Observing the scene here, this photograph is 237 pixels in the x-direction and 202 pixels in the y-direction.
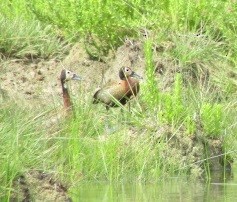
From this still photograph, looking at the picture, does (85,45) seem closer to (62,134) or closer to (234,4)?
(234,4)

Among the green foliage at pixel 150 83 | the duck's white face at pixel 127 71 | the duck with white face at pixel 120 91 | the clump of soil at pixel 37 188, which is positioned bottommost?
the duck with white face at pixel 120 91

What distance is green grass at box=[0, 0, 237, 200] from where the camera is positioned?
32.6 feet

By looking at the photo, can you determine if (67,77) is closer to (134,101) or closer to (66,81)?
(66,81)

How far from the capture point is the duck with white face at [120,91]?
13.6 meters

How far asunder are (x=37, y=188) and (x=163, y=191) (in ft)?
7.39

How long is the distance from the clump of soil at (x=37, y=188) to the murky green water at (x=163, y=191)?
90 cm

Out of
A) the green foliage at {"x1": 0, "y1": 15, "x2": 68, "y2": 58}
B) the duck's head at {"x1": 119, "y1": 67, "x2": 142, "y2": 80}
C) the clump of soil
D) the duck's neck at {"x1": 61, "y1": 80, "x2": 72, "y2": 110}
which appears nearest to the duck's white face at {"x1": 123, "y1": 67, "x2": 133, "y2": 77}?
the duck's head at {"x1": 119, "y1": 67, "x2": 142, "y2": 80}

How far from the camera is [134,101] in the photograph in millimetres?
13375

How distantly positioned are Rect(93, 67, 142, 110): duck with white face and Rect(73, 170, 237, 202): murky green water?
2451 mm

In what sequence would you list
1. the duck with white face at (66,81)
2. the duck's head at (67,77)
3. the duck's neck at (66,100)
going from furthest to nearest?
the duck's head at (67,77) → the duck with white face at (66,81) → the duck's neck at (66,100)

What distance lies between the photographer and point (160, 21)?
15.6 meters

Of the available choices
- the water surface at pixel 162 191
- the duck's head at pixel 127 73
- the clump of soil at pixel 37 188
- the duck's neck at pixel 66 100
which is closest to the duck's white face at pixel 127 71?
the duck's head at pixel 127 73

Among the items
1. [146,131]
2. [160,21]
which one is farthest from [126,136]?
[160,21]

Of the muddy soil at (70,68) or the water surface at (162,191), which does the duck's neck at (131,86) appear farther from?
the water surface at (162,191)
